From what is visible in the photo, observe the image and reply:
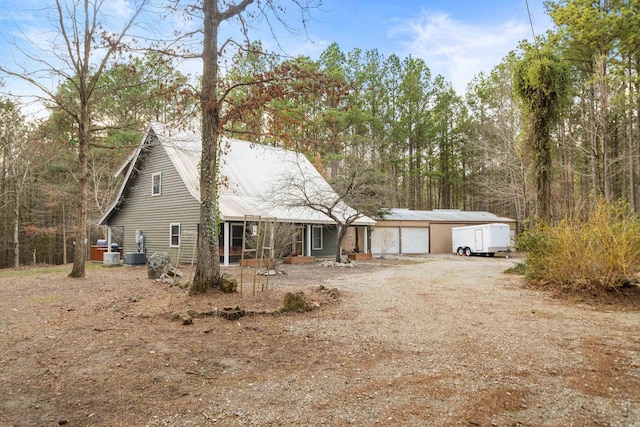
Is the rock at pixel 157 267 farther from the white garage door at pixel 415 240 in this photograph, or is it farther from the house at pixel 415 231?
the white garage door at pixel 415 240

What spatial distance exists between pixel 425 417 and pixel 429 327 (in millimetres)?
2927

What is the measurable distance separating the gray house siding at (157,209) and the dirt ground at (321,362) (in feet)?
26.7

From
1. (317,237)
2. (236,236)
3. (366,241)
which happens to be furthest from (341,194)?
(366,241)

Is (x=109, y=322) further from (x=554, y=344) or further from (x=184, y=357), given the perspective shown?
(x=554, y=344)

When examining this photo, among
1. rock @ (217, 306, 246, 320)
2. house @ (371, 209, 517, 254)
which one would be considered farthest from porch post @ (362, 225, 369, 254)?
rock @ (217, 306, 246, 320)

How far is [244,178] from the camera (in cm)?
1861

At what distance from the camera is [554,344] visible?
476cm

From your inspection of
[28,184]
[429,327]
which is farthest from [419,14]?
[28,184]

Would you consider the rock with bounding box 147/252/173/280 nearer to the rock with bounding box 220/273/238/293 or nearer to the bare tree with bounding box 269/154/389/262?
the rock with bounding box 220/273/238/293

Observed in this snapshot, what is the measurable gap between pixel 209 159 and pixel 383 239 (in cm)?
1899

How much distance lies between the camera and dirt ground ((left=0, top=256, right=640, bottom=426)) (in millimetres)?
2982

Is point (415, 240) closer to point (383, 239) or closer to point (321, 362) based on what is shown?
point (383, 239)

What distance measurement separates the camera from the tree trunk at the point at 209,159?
7.98 metres

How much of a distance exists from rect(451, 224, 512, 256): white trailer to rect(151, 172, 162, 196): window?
17.2 meters
